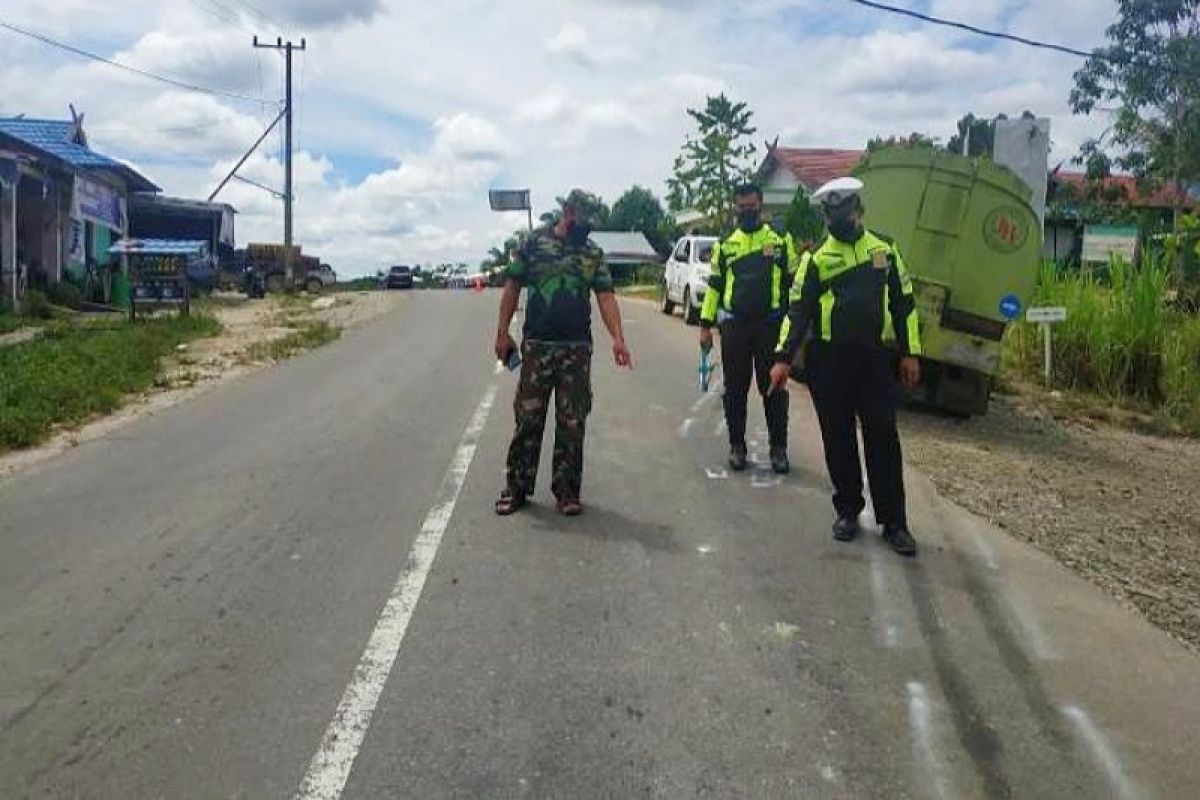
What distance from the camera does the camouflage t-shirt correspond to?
247 inches

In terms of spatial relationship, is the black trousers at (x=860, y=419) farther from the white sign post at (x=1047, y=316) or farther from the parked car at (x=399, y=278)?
the parked car at (x=399, y=278)

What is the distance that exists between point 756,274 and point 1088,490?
2.91 meters

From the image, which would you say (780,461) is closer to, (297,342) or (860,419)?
(860,419)

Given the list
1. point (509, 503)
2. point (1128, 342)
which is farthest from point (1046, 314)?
point (509, 503)

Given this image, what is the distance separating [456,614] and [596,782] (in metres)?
1.53

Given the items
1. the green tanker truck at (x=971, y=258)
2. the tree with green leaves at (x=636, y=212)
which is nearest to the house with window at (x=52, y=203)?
the green tanker truck at (x=971, y=258)

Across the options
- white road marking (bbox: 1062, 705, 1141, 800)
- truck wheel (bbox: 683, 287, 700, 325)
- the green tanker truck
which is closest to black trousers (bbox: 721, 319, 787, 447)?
the green tanker truck

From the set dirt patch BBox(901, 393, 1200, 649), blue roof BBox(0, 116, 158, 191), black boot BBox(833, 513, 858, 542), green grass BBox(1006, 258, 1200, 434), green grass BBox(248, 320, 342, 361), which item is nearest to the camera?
dirt patch BBox(901, 393, 1200, 649)

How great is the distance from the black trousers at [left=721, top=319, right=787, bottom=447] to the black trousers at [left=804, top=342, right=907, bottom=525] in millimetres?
1315

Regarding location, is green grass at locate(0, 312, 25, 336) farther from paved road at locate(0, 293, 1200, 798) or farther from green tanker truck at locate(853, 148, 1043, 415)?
green tanker truck at locate(853, 148, 1043, 415)

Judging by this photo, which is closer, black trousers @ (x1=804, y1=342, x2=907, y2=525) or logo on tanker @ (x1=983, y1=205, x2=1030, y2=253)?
black trousers @ (x1=804, y1=342, x2=907, y2=525)

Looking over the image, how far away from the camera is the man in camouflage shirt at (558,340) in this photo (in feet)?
20.6

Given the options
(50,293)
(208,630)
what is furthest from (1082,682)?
(50,293)

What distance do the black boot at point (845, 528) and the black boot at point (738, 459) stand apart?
5.53 ft
